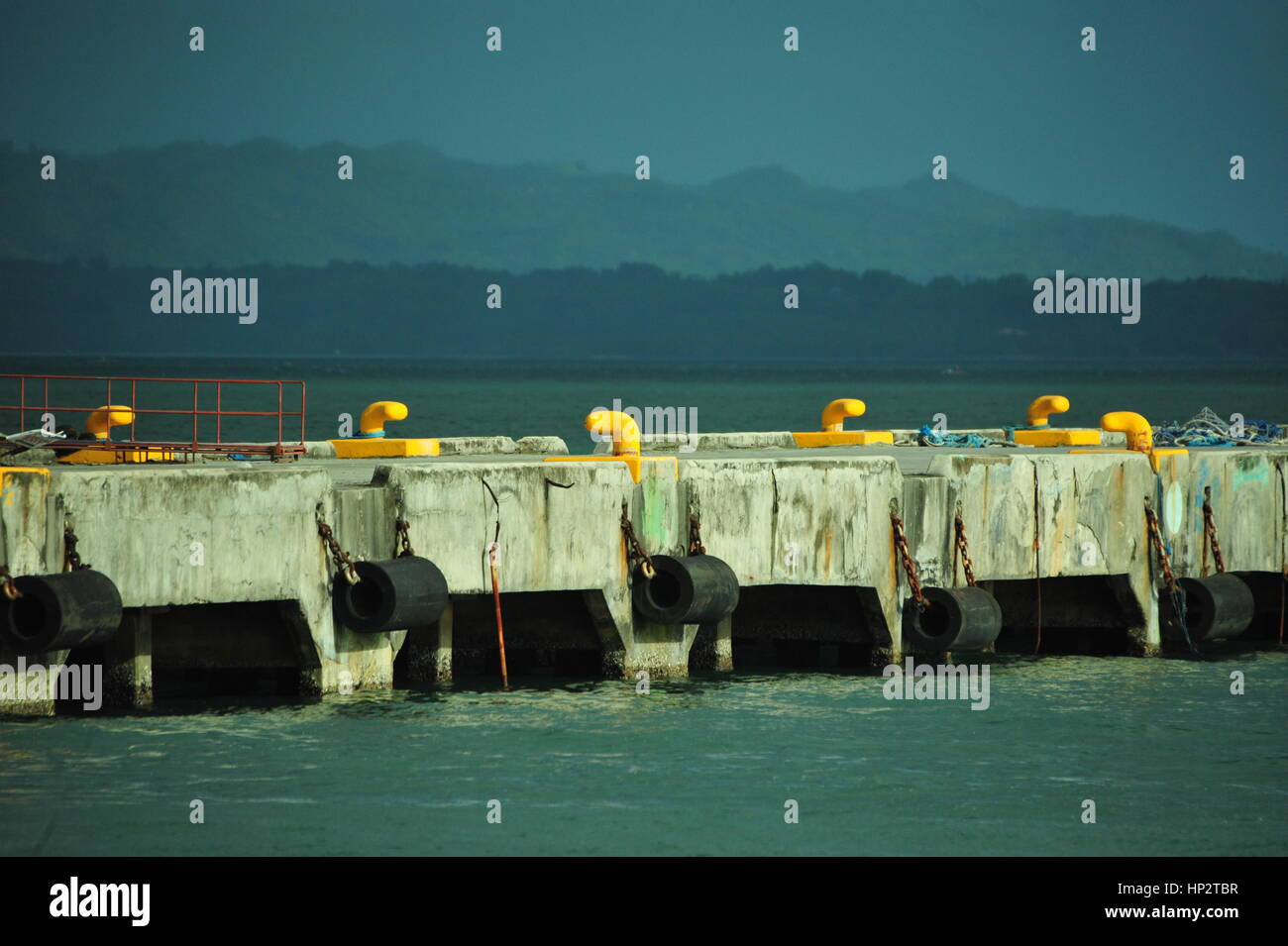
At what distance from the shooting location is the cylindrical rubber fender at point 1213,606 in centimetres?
2150

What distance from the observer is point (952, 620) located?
1948 centimetres

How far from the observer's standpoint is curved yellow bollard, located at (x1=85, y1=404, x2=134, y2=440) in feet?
75.6

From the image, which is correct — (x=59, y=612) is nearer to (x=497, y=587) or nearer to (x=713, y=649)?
(x=497, y=587)

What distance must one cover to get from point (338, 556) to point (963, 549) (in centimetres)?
656

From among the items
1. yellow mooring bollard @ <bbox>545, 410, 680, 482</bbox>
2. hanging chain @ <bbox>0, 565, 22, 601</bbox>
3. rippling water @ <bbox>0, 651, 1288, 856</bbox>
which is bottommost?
rippling water @ <bbox>0, 651, 1288, 856</bbox>

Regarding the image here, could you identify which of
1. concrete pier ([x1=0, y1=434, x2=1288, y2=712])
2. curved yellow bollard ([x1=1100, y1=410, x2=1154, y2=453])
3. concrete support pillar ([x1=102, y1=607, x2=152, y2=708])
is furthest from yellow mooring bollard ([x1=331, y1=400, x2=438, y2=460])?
curved yellow bollard ([x1=1100, y1=410, x2=1154, y2=453])

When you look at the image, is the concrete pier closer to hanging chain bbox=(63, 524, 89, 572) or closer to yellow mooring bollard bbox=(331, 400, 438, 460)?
hanging chain bbox=(63, 524, 89, 572)

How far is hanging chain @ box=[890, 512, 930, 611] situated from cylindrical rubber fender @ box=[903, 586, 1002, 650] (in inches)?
2.9

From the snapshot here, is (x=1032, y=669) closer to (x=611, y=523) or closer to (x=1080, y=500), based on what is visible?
(x=1080, y=500)

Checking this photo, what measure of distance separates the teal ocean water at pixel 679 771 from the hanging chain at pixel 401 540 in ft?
4.62

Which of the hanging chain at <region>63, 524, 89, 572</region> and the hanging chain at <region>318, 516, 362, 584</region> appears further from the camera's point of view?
the hanging chain at <region>318, 516, 362, 584</region>

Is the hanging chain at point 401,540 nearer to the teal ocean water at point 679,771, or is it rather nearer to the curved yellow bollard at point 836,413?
the teal ocean water at point 679,771
